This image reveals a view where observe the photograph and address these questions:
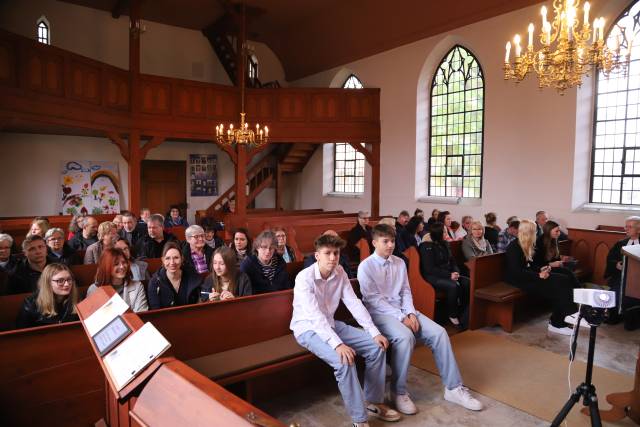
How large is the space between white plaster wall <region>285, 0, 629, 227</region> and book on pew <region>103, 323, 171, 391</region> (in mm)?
8907

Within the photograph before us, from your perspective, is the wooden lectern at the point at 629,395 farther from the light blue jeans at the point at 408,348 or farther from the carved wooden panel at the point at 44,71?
the carved wooden panel at the point at 44,71

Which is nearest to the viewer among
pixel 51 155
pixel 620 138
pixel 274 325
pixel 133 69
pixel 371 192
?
pixel 274 325

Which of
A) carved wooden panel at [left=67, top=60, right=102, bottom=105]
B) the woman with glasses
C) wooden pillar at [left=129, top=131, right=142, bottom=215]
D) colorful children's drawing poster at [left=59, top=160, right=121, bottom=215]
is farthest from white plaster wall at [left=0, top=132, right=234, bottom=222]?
the woman with glasses

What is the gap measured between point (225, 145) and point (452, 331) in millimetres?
8129

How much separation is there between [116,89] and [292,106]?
4.39 metres

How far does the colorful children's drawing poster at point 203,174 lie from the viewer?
48.6ft

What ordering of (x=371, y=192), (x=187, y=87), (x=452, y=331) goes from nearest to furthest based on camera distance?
(x=452, y=331) → (x=187, y=87) → (x=371, y=192)

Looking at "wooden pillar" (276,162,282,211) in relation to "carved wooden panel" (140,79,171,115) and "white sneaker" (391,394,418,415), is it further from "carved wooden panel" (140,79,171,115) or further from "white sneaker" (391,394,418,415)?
"white sneaker" (391,394,418,415)

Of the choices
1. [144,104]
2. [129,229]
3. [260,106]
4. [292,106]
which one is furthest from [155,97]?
[129,229]

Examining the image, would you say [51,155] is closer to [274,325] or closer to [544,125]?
[274,325]

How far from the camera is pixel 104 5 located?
1230cm

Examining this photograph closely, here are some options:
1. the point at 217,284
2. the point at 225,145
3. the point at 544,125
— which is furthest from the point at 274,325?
the point at 225,145

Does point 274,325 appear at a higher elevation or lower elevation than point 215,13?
lower

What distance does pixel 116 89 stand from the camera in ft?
33.2
